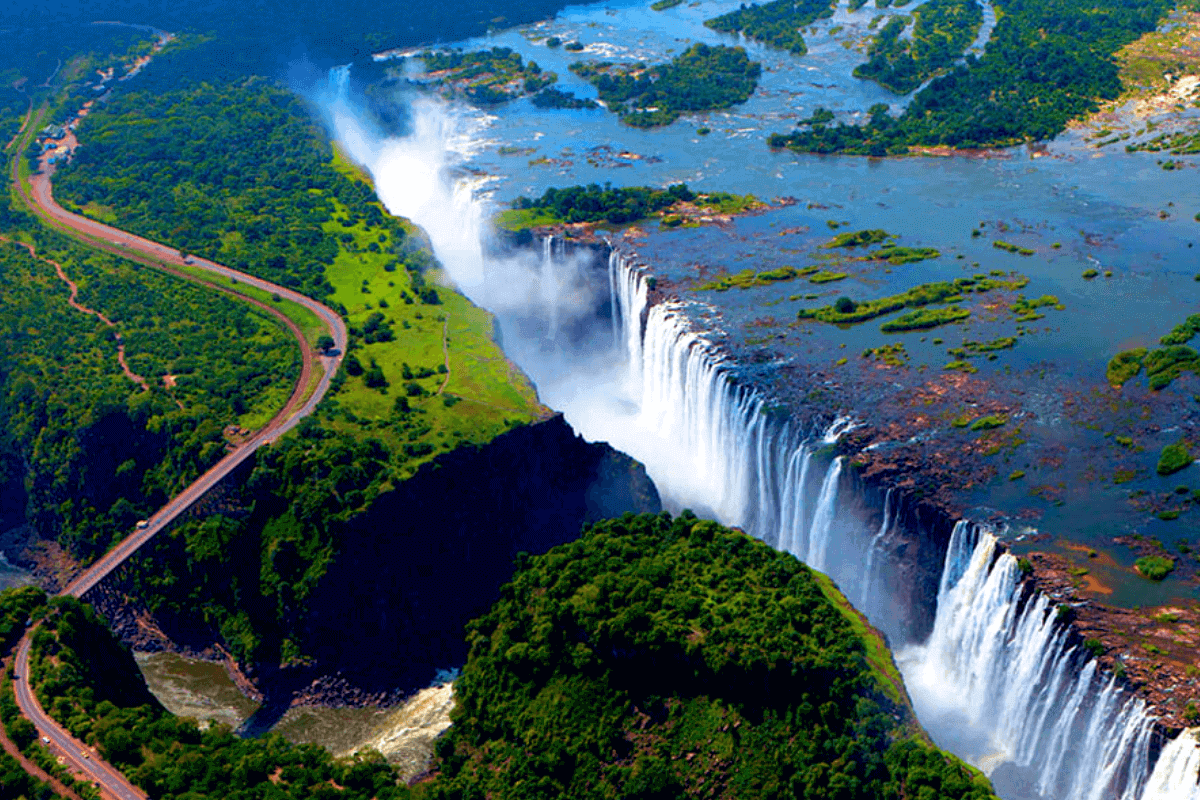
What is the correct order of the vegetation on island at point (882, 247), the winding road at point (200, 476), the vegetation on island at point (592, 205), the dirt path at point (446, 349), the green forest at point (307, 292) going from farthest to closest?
the vegetation on island at point (592, 205)
the vegetation on island at point (882, 247)
the dirt path at point (446, 349)
the green forest at point (307, 292)
the winding road at point (200, 476)

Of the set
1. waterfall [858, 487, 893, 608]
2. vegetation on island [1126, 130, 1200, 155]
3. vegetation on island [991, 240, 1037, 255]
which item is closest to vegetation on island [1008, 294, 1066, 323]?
vegetation on island [991, 240, 1037, 255]

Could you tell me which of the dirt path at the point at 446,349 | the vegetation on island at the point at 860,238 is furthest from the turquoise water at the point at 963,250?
the dirt path at the point at 446,349

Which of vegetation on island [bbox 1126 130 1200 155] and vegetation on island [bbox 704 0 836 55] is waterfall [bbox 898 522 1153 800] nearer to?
vegetation on island [bbox 1126 130 1200 155]

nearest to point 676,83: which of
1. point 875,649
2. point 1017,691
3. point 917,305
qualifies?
point 917,305

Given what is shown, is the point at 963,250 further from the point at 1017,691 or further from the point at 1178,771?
the point at 1178,771

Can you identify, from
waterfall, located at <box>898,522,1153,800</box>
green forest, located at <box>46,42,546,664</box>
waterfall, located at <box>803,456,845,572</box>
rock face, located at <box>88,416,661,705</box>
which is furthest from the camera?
green forest, located at <box>46,42,546,664</box>

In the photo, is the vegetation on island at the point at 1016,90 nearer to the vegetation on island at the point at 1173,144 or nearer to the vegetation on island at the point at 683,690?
the vegetation on island at the point at 1173,144
